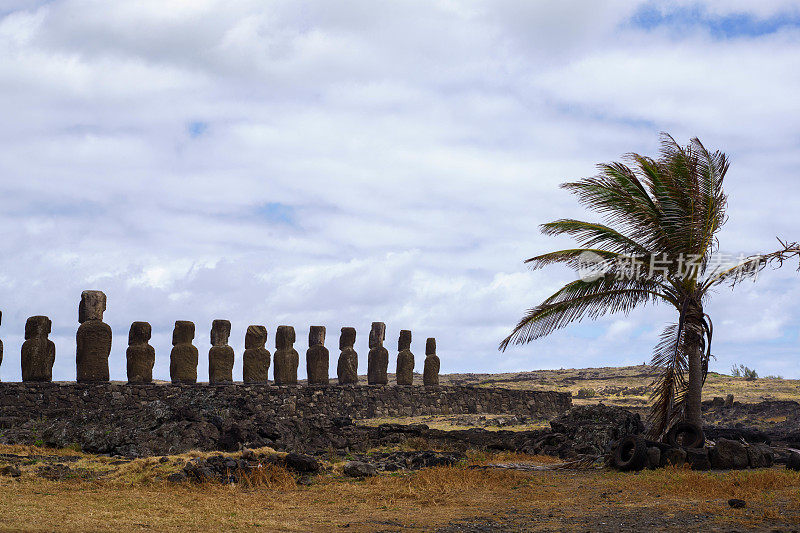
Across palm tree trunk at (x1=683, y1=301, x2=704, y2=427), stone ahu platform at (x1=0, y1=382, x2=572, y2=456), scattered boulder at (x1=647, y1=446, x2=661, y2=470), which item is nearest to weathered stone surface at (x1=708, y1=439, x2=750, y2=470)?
palm tree trunk at (x1=683, y1=301, x2=704, y2=427)

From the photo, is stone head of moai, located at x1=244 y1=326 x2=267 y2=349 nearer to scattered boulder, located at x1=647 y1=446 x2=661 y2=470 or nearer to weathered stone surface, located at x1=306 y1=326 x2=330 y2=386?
weathered stone surface, located at x1=306 y1=326 x2=330 y2=386

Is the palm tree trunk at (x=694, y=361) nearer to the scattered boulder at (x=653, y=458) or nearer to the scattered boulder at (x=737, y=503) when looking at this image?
the scattered boulder at (x=653, y=458)

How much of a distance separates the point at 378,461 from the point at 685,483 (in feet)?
20.4

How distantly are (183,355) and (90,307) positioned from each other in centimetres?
289

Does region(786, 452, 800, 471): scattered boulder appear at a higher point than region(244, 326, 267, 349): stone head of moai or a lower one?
lower

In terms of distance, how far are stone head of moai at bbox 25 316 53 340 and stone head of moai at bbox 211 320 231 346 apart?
461 cm

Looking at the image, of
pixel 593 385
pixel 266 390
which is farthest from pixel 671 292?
pixel 593 385

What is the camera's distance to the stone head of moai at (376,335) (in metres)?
30.4

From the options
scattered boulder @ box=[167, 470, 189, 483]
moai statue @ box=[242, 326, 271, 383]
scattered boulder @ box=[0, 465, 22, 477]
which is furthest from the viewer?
moai statue @ box=[242, 326, 271, 383]

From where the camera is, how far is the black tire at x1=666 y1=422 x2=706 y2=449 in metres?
15.1

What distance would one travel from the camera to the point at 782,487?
1215 cm

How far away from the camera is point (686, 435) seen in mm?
15406

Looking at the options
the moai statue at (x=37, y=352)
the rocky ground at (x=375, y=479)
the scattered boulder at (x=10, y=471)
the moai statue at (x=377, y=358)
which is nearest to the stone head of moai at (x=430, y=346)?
the moai statue at (x=377, y=358)

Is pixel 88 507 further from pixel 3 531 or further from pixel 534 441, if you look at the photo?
pixel 534 441
